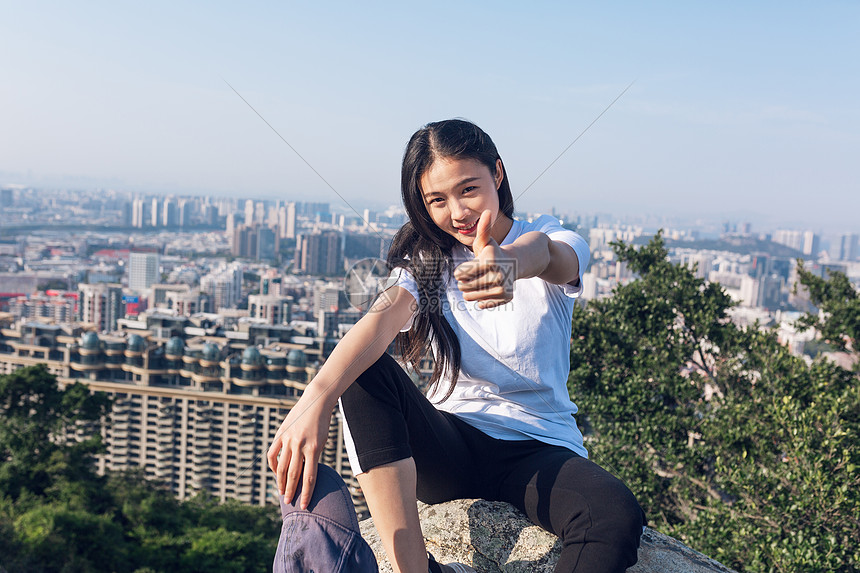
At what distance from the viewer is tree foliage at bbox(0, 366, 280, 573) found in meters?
6.30

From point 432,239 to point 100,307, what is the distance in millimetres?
29656

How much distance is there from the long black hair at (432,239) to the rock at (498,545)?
13.2 inches

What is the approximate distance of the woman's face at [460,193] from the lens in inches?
52.4

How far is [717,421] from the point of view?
126 inches

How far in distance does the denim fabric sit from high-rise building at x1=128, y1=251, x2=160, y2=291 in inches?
1309

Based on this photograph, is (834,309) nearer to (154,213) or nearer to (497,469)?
(497,469)

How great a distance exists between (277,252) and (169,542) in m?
25.6

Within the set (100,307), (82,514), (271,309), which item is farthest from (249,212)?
(82,514)

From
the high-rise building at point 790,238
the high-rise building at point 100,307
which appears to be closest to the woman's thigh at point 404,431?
the high-rise building at point 100,307

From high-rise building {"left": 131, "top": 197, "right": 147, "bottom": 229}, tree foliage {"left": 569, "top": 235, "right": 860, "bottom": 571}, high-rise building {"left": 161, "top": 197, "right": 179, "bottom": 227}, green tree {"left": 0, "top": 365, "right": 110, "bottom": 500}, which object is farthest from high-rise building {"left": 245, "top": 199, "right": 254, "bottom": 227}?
tree foliage {"left": 569, "top": 235, "right": 860, "bottom": 571}

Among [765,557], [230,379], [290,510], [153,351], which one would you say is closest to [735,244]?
[230,379]

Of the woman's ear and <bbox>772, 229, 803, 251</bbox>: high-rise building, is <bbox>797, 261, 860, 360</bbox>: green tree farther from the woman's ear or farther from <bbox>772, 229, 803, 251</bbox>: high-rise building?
<bbox>772, 229, 803, 251</bbox>: high-rise building

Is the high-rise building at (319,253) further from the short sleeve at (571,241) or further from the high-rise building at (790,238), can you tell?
the high-rise building at (790,238)

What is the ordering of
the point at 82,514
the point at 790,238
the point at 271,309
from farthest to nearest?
the point at 790,238 < the point at 271,309 < the point at 82,514
